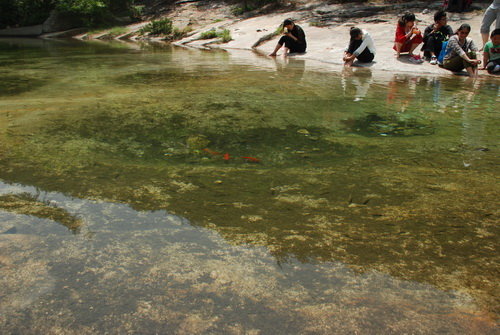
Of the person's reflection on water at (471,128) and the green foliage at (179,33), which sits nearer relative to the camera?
the person's reflection on water at (471,128)

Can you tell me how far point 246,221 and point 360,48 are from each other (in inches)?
285

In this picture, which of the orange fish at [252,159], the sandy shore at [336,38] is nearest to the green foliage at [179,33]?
the sandy shore at [336,38]

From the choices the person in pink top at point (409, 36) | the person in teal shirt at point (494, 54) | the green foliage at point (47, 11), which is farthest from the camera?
the green foliage at point (47, 11)

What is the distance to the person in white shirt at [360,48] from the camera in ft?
26.9

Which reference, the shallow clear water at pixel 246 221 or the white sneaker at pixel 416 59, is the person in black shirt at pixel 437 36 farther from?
the shallow clear water at pixel 246 221

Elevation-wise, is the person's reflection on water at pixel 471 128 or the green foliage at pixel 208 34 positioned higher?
the green foliage at pixel 208 34

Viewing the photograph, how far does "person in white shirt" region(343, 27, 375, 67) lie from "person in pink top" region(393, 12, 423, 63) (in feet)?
1.86

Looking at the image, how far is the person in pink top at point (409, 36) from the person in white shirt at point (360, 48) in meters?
0.57

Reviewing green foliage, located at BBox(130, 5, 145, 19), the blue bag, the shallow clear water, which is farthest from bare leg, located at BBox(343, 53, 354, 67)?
green foliage, located at BBox(130, 5, 145, 19)

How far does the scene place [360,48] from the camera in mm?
8172

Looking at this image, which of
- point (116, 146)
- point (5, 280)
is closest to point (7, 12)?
point (116, 146)

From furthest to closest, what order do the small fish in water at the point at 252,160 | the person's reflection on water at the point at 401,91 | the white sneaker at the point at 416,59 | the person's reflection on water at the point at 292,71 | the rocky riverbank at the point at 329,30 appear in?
the rocky riverbank at the point at 329,30 → the white sneaker at the point at 416,59 → the person's reflection on water at the point at 292,71 → the person's reflection on water at the point at 401,91 → the small fish in water at the point at 252,160

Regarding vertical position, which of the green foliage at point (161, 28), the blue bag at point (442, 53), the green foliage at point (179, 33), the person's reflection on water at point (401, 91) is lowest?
the person's reflection on water at point (401, 91)

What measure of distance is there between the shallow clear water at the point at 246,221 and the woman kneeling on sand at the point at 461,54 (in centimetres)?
352
